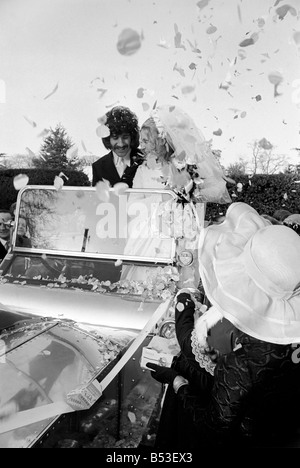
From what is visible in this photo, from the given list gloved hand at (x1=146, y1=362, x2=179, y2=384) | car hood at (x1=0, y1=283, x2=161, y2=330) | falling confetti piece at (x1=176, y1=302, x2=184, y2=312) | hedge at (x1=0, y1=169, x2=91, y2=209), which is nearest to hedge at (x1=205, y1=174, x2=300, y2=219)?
hedge at (x1=0, y1=169, x2=91, y2=209)

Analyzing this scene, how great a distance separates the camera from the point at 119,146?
141 inches

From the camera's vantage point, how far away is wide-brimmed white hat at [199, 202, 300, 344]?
4.00ft

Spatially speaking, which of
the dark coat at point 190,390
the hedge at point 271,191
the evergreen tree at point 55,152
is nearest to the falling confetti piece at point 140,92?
the dark coat at point 190,390

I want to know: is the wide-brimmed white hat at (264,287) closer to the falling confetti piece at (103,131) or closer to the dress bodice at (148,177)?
the dress bodice at (148,177)

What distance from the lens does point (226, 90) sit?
3.84 m

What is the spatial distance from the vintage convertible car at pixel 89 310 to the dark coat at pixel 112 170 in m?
0.85

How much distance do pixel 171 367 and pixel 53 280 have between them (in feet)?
3.64

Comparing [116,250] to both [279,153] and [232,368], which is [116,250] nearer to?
[232,368]

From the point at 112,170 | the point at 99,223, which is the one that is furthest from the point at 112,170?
the point at 99,223

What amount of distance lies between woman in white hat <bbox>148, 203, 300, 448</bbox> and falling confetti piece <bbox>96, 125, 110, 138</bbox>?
2.56 meters

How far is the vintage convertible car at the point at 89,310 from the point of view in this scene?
4.30ft

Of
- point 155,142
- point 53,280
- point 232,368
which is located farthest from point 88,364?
point 155,142

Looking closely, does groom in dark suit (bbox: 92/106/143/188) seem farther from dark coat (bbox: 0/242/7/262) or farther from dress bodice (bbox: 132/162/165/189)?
dark coat (bbox: 0/242/7/262)
